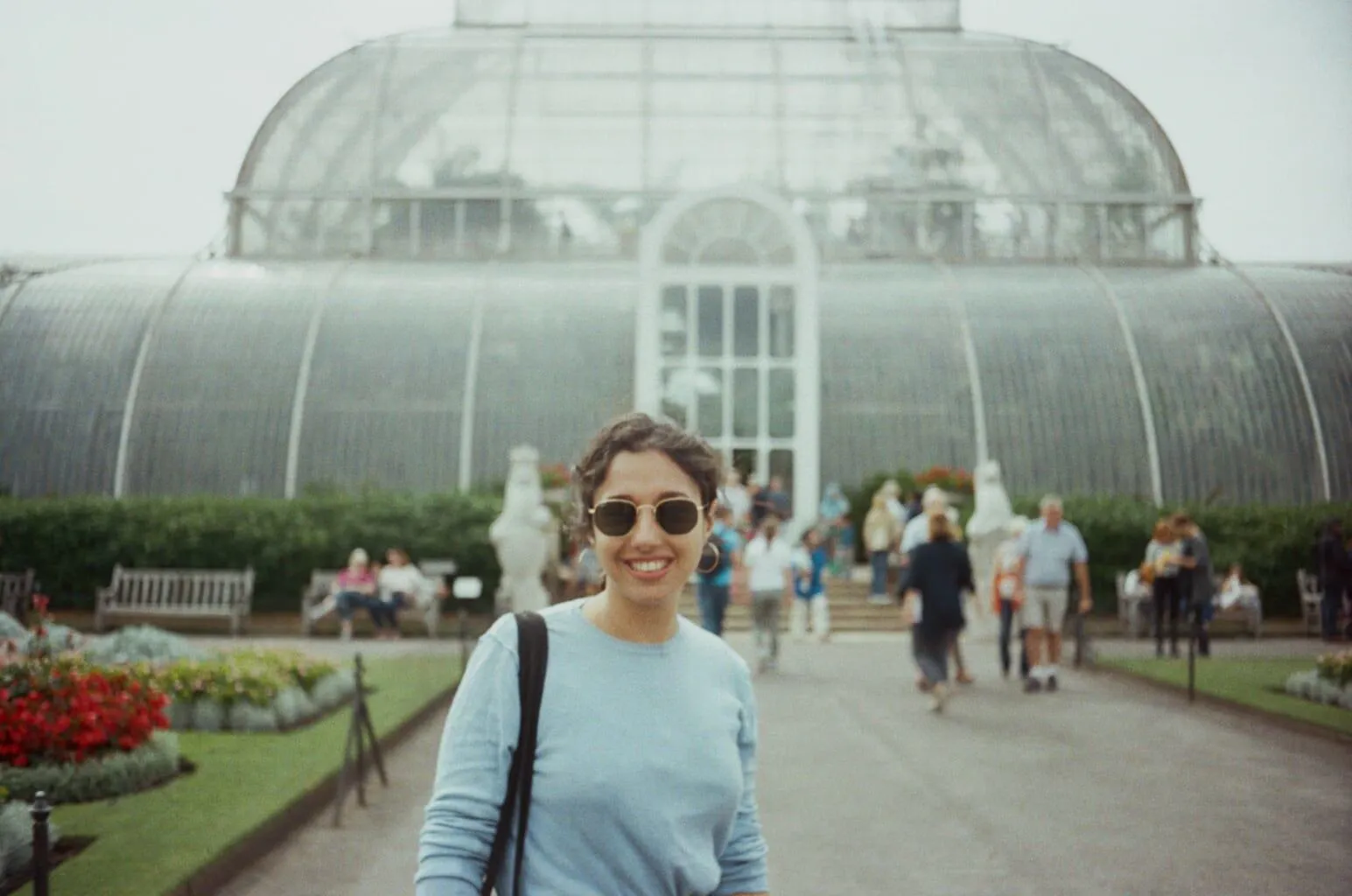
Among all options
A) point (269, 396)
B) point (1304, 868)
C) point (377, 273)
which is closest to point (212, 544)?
point (269, 396)

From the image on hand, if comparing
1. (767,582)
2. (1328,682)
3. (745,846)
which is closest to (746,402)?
(767,582)

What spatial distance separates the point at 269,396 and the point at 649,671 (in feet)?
98.1

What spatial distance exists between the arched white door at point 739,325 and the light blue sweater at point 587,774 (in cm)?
2844

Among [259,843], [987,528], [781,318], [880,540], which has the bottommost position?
[259,843]

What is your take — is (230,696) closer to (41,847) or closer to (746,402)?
(41,847)

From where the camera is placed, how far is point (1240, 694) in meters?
14.4

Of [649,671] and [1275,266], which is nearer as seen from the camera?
[649,671]

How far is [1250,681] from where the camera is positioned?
15930 mm

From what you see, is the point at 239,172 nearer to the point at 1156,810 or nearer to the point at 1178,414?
the point at 1178,414

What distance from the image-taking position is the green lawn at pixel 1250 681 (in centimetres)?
1294

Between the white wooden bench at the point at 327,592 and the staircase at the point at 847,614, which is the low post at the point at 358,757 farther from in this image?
the staircase at the point at 847,614

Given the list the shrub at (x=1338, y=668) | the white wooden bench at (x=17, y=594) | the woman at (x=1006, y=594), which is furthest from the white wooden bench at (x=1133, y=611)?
the white wooden bench at (x=17, y=594)

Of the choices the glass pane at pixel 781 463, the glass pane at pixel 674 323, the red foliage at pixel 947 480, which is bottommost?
the red foliage at pixel 947 480

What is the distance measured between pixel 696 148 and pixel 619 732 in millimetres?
37441
